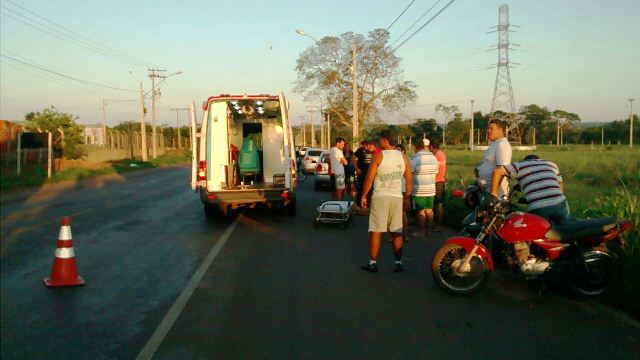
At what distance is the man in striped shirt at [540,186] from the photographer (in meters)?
7.05

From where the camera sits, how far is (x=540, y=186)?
7.11 m

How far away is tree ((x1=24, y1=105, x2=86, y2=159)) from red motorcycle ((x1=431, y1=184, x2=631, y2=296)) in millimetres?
36441

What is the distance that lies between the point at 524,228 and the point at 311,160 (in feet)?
77.1

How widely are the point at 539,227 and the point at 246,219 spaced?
28.6 ft

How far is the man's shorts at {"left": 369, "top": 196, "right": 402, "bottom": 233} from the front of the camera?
26.9ft

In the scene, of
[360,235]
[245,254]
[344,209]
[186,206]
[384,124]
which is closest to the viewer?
[245,254]

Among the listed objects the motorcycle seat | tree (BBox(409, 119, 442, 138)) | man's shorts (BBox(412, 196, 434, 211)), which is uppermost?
tree (BBox(409, 119, 442, 138))

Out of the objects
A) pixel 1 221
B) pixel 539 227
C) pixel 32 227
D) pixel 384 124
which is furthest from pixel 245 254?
pixel 384 124

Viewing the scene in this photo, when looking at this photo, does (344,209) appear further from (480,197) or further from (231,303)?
(231,303)

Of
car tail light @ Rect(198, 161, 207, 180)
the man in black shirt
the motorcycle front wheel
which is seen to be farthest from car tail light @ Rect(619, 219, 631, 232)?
car tail light @ Rect(198, 161, 207, 180)

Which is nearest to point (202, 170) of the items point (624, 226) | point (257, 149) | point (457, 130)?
point (257, 149)

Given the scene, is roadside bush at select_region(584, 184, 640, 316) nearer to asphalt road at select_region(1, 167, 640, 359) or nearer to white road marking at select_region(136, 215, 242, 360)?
asphalt road at select_region(1, 167, 640, 359)

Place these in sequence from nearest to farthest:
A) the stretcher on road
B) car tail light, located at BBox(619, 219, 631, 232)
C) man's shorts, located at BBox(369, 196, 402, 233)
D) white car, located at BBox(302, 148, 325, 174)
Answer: car tail light, located at BBox(619, 219, 631, 232) → man's shorts, located at BBox(369, 196, 402, 233) → the stretcher on road → white car, located at BBox(302, 148, 325, 174)

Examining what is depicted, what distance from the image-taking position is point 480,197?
7.51 m
